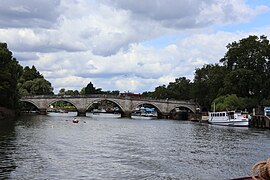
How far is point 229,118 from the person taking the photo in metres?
87.1

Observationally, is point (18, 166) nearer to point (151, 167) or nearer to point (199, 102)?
point (151, 167)

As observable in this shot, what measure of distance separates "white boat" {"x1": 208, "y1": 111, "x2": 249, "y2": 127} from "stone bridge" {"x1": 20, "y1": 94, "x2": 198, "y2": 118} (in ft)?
115

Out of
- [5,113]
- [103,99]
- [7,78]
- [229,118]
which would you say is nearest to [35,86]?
[103,99]

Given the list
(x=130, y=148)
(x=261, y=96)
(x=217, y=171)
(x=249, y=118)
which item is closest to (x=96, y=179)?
(x=217, y=171)

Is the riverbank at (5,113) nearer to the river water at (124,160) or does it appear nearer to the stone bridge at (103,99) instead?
the stone bridge at (103,99)

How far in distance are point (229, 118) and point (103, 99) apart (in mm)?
47180

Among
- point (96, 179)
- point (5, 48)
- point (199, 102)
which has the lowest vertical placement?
point (96, 179)

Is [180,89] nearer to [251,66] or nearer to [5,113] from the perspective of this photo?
[251,66]

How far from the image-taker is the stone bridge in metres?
124

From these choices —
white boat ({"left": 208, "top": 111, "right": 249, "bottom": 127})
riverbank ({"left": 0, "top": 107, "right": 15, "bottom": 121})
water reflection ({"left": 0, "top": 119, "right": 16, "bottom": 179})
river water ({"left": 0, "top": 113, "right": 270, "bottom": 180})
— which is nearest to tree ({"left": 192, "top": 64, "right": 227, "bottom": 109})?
white boat ({"left": 208, "top": 111, "right": 249, "bottom": 127})

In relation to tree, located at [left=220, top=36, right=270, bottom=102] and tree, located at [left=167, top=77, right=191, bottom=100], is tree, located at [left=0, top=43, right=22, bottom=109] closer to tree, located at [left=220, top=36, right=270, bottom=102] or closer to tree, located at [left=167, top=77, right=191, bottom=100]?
tree, located at [left=220, top=36, right=270, bottom=102]

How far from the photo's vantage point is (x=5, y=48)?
88312 mm

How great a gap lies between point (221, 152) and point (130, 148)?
8.08 m

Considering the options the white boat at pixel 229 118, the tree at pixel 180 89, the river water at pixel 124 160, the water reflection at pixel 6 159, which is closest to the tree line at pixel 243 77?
the white boat at pixel 229 118
